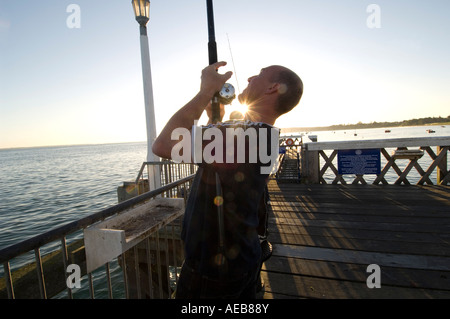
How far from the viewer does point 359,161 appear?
24.4 feet

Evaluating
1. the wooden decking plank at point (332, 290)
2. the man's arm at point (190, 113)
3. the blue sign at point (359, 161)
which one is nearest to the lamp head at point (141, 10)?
the blue sign at point (359, 161)

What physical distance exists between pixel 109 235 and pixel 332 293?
2590 millimetres

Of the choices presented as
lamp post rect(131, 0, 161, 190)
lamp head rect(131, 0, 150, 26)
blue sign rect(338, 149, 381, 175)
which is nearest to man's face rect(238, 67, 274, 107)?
blue sign rect(338, 149, 381, 175)

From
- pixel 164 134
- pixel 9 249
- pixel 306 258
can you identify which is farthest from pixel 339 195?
pixel 9 249

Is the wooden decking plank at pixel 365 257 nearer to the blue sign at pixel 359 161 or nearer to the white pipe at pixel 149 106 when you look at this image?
the blue sign at pixel 359 161

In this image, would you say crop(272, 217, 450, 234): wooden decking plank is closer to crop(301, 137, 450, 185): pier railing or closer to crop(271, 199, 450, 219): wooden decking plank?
crop(271, 199, 450, 219): wooden decking plank

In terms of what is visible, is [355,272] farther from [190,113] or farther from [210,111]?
[190,113]

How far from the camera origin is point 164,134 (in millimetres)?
1282

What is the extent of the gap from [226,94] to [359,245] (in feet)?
11.7

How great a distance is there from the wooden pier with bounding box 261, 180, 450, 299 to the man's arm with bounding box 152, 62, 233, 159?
243 cm

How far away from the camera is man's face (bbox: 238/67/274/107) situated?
1.58m

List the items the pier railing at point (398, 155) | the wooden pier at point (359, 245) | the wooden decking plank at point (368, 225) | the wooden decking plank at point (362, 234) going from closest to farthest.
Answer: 1. the wooden pier at point (359, 245)
2. the wooden decking plank at point (362, 234)
3. the wooden decking plank at point (368, 225)
4. the pier railing at point (398, 155)

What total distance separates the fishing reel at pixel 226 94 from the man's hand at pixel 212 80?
357 millimetres

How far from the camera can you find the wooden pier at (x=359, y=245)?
2885 mm
